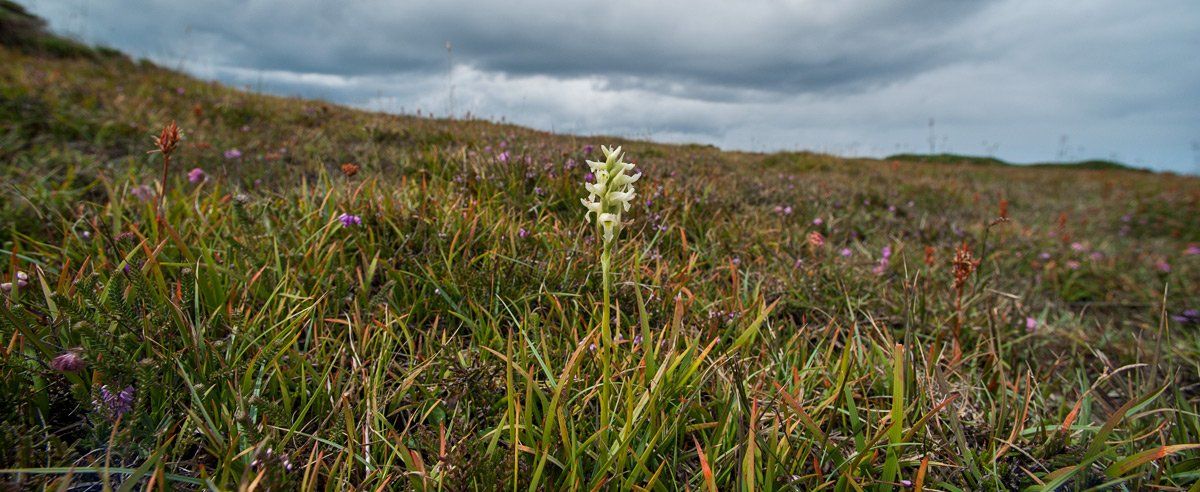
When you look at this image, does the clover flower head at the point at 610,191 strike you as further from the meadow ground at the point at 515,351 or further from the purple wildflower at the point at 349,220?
the purple wildflower at the point at 349,220

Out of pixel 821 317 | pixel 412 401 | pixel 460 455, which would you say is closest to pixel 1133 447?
pixel 821 317

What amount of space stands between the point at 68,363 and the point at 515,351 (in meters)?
1.33

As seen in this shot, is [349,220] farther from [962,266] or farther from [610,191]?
[962,266]

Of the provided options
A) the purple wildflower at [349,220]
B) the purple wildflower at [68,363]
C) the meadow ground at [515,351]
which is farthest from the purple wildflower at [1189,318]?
the purple wildflower at [68,363]

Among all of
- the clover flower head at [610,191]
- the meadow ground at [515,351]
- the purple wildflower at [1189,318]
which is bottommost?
the purple wildflower at [1189,318]

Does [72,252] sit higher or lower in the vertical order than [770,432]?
higher

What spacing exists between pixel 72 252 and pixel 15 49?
1331 centimetres

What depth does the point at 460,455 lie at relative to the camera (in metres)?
1.37

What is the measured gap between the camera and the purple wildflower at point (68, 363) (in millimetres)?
1408

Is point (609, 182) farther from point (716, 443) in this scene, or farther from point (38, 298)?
point (38, 298)

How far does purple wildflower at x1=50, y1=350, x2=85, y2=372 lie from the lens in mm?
1408

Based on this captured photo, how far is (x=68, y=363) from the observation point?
1.42 meters

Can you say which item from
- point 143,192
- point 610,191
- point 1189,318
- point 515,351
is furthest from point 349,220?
point 1189,318

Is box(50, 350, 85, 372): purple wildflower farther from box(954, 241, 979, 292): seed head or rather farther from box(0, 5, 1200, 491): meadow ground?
box(954, 241, 979, 292): seed head
